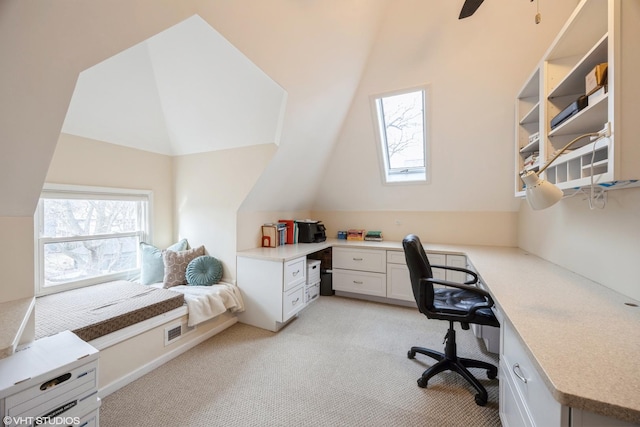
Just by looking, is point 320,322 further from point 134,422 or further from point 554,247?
point 554,247

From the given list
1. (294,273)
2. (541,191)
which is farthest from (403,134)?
(541,191)

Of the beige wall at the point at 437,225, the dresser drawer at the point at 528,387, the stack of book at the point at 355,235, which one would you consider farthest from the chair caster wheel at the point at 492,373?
the stack of book at the point at 355,235

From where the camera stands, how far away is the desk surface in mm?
591

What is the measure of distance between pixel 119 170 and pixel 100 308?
1.44 meters

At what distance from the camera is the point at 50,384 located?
1.04 meters

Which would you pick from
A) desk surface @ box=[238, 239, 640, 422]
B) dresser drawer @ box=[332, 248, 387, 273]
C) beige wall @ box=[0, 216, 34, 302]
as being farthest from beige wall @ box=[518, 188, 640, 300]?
beige wall @ box=[0, 216, 34, 302]

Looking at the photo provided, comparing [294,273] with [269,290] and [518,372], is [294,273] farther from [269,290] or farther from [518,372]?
[518,372]

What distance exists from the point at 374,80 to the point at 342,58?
57 cm

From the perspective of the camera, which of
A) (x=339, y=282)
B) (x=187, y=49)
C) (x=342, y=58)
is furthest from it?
(x=339, y=282)

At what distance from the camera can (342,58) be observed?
215 cm

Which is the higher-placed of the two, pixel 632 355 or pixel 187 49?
pixel 187 49

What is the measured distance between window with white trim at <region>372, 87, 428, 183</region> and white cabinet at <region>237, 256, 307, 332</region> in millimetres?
1773

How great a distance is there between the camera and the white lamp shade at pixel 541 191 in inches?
37.5

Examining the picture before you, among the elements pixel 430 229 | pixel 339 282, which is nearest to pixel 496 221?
pixel 430 229
